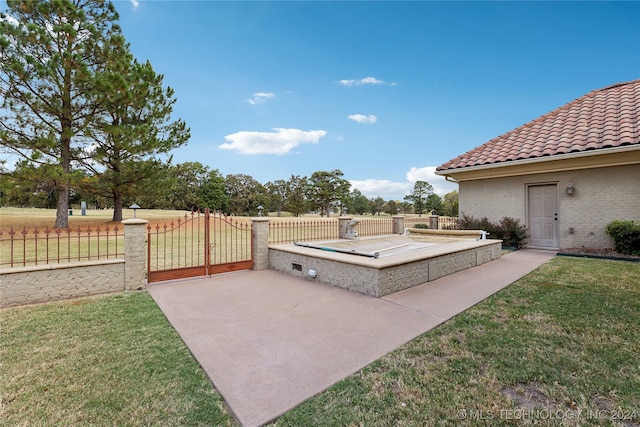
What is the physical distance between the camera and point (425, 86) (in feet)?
43.5

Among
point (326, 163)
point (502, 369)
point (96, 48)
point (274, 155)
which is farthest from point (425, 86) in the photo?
point (326, 163)

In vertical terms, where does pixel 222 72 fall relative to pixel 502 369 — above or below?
above

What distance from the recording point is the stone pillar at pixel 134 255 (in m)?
5.46

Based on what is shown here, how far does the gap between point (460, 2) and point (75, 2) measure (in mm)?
18113

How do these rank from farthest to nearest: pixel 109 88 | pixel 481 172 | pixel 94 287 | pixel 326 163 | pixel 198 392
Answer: pixel 326 163 → pixel 109 88 → pixel 481 172 → pixel 94 287 → pixel 198 392

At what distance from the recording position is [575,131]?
31.9 feet

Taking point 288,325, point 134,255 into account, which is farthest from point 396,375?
point 134,255

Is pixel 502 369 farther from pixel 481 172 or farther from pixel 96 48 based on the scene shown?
pixel 96 48

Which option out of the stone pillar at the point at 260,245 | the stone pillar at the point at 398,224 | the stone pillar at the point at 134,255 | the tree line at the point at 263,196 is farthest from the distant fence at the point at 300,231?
the tree line at the point at 263,196

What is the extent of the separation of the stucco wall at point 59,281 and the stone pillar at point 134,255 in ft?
0.35

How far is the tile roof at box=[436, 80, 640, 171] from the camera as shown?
8.62 metres

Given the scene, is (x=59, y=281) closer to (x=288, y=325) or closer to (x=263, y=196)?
(x=288, y=325)

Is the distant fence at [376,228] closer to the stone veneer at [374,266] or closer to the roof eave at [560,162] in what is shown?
the roof eave at [560,162]

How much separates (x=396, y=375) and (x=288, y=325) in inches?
65.4
